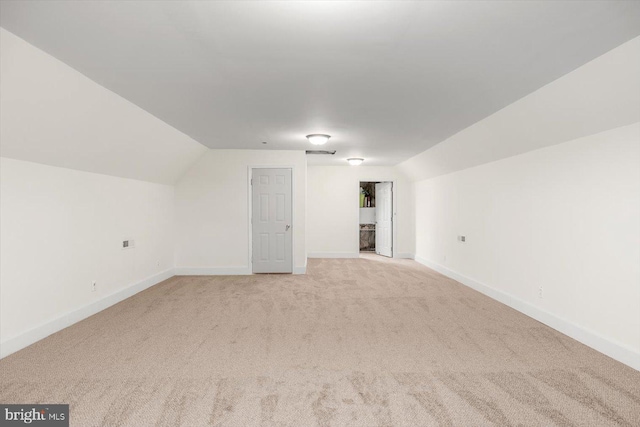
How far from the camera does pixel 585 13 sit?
208 cm

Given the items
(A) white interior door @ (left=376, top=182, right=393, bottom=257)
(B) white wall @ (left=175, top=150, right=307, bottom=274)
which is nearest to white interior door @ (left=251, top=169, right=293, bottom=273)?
(B) white wall @ (left=175, top=150, right=307, bottom=274)

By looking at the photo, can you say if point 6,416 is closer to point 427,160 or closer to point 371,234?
point 427,160

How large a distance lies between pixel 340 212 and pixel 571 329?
20.8ft

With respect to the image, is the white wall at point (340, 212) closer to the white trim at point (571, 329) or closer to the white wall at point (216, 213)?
the white wall at point (216, 213)

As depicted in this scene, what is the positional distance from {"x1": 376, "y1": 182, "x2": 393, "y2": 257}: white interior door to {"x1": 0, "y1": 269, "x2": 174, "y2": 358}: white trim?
6.00 meters

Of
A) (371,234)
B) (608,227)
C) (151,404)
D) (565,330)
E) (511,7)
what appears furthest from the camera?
(371,234)

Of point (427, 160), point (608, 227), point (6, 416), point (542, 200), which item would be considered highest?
point (427, 160)

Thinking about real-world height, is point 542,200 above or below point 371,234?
above

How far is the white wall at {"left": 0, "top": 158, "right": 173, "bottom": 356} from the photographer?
331 centimetres

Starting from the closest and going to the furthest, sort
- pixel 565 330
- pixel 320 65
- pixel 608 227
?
1. pixel 320 65
2. pixel 608 227
3. pixel 565 330

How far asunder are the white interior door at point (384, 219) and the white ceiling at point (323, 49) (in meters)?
5.48

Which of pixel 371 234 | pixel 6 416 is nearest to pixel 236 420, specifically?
pixel 6 416

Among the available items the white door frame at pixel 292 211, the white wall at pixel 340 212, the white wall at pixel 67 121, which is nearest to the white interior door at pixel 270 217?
the white door frame at pixel 292 211

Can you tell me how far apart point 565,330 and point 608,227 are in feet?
3.91
